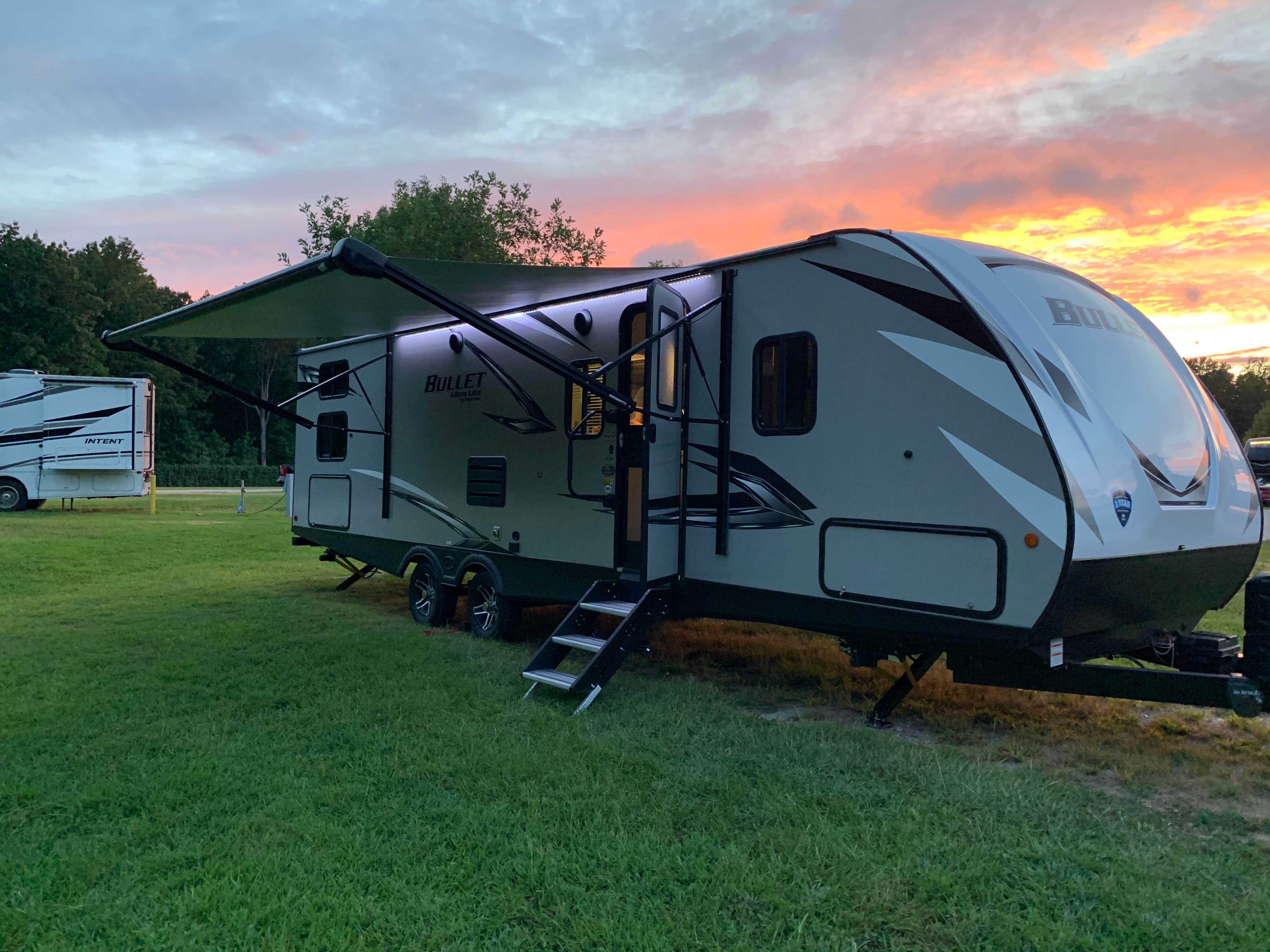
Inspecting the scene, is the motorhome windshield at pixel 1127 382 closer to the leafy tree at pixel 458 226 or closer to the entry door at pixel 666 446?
the entry door at pixel 666 446

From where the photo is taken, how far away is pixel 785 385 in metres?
5.23

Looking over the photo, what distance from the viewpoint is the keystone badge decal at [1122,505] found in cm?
409

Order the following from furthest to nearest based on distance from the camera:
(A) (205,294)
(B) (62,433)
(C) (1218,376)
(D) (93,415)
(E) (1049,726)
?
(C) (1218,376) < (A) (205,294) < (D) (93,415) < (B) (62,433) < (E) (1049,726)

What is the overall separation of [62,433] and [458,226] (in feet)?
46.0

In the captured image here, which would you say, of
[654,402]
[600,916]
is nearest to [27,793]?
[600,916]

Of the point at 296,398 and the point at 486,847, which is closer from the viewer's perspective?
the point at 486,847

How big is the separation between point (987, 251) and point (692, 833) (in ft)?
11.4

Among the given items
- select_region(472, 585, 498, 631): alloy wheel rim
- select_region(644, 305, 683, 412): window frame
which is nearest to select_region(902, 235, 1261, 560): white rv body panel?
select_region(644, 305, 683, 412): window frame

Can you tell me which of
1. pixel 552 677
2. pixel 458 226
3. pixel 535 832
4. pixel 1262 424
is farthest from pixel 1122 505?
pixel 1262 424

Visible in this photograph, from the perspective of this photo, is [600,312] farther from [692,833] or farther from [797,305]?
[692,833]

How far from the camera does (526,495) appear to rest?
700cm

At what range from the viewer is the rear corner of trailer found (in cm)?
404

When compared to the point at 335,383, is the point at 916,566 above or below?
below

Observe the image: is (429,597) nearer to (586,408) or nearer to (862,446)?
(586,408)
